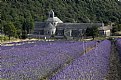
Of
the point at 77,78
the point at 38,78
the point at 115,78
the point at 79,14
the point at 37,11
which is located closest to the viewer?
the point at 77,78

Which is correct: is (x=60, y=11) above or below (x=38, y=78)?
above

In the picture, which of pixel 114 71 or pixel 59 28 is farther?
pixel 59 28

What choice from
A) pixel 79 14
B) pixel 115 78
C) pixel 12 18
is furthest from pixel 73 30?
pixel 115 78

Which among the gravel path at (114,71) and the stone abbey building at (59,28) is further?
the stone abbey building at (59,28)

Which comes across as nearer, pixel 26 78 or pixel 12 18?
pixel 26 78

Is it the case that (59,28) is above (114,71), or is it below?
above

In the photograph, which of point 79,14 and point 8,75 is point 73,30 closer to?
point 79,14

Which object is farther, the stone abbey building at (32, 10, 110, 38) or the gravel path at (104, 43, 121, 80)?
the stone abbey building at (32, 10, 110, 38)

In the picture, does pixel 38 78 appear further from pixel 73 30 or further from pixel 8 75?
pixel 73 30

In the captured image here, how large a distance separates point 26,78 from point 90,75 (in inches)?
140

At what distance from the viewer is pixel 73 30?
137 m

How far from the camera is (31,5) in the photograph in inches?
7047

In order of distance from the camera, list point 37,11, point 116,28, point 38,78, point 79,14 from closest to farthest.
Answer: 1. point 38,78
2. point 116,28
3. point 37,11
4. point 79,14

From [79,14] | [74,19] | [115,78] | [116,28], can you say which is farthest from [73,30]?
[115,78]
